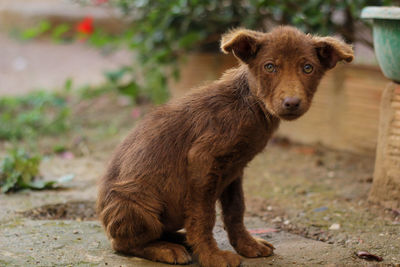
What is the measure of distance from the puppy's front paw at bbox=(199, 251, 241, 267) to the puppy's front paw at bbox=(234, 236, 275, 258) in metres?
0.19

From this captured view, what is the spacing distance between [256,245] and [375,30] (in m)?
2.21

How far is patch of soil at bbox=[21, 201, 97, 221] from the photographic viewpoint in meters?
4.84

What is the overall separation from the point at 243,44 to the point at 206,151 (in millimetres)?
774

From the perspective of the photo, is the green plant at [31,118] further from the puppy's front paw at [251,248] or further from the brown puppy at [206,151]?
the puppy's front paw at [251,248]

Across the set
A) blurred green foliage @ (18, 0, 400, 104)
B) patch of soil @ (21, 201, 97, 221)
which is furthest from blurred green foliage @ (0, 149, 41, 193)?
blurred green foliage @ (18, 0, 400, 104)

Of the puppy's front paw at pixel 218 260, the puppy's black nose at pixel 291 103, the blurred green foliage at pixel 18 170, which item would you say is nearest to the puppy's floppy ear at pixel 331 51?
the puppy's black nose at pixel 291 103

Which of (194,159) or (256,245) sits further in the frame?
(256,245)

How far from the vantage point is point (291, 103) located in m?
3.39

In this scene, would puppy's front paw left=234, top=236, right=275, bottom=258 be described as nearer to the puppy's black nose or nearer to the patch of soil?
the puppy's black nose

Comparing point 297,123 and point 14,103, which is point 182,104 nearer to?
point 297,123

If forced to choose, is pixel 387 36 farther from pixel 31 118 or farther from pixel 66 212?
pixel 31 118

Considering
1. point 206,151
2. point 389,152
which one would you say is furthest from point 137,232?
point 389,152

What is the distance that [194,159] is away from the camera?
3.72 metres

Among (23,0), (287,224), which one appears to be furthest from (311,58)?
(23,0)
